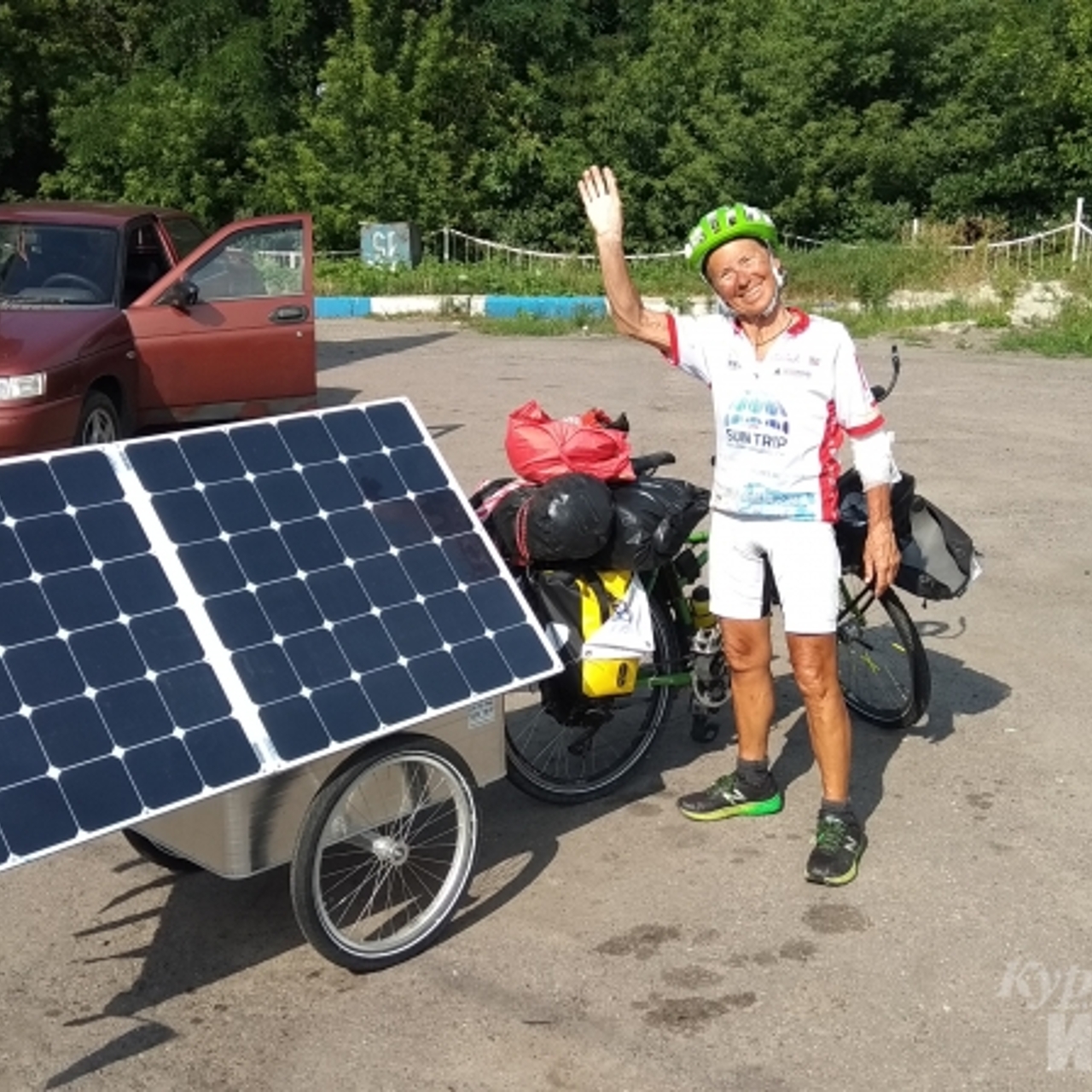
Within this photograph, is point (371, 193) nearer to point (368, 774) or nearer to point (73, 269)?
point (73, 269)

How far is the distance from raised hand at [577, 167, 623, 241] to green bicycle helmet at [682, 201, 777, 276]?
0.25 m

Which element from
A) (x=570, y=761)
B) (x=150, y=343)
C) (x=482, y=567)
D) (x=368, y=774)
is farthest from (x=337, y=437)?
(x=150, y=343)

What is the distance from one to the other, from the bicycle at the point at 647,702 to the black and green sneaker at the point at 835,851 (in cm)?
77

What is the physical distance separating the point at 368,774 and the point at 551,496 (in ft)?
3.76

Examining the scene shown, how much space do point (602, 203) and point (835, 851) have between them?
2.12m

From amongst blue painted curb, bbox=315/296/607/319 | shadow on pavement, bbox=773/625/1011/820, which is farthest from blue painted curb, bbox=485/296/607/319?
shadow on pavement, bbox=773/625/1011/820

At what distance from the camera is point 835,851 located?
5027mm

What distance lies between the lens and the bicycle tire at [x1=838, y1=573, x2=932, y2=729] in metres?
6.13

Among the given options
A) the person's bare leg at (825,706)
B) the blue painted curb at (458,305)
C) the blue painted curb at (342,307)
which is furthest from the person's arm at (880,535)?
the blue painted curb at (342,307)

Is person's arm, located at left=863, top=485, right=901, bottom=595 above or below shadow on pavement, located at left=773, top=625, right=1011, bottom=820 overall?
above

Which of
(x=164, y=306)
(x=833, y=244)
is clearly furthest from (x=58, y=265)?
(x=833, y=244)

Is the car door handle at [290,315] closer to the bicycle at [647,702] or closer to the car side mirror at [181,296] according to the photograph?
the car side mirror at [181,296]

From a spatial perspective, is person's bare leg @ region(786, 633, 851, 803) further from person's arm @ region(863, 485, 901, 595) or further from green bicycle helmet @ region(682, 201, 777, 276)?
green bicycle helmet @ region(682, 201, 777, 276)

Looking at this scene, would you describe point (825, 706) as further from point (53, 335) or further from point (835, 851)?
point (53, 335)
